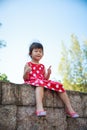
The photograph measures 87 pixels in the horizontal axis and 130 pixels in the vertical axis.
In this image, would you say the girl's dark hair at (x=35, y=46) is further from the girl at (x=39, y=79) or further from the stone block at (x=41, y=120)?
the stone block at (x=41, y=120)

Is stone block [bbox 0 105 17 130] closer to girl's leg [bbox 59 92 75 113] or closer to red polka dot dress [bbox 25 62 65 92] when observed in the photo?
red polka dot dress [bbox 25 62 65 92]

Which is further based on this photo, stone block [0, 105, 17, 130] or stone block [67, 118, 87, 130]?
stone block [67, 118, 87, 130]

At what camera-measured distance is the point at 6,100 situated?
3.08 m

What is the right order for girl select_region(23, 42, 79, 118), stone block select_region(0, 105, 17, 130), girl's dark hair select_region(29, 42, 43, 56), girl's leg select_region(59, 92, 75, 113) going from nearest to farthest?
stone block select_region(0, 105, 17, 130), girl select_region(23, 42, 79, 118), girl's leg select_region(59, 92, 75, 113), girl's dark hair select_region(29, 42, 43, 56)

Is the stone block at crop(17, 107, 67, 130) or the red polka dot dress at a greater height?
the red polka dot dress

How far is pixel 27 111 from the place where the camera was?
3252 mm

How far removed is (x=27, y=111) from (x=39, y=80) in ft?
1.56

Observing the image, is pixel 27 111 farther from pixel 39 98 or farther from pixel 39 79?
pixel 39 79

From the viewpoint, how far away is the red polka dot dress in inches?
138

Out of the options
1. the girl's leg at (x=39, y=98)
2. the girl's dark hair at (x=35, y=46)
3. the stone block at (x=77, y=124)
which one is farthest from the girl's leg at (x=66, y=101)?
the girl's dark hair at (x=35, y=46)

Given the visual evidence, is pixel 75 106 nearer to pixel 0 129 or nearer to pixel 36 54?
pixel 36 54

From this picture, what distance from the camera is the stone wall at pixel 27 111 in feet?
10.0

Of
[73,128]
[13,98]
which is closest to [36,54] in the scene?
[13,98]

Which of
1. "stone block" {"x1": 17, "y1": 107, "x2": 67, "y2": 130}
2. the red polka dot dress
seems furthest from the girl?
"stone block" {"x1": 17, "y1": 107, "x2": 67, "y2": 130}
